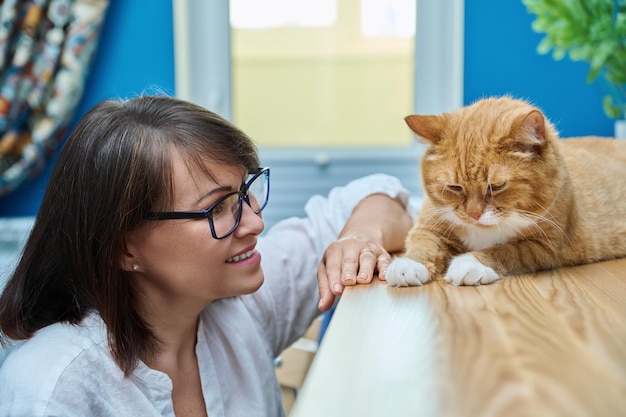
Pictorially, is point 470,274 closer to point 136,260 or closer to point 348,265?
point 348,265

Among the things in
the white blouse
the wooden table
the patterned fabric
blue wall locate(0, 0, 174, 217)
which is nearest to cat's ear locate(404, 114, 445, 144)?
the white blouse

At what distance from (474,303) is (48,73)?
2.05 m

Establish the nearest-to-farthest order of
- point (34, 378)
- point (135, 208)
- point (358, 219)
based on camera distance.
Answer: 1. point (34, 378)
2. point (135, 208)
3. point (358, 219)

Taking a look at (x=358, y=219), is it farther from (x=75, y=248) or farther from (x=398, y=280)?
(x=75, y=248)

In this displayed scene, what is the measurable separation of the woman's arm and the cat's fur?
0.06m

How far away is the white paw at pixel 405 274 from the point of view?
944mm

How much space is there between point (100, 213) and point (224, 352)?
41cm

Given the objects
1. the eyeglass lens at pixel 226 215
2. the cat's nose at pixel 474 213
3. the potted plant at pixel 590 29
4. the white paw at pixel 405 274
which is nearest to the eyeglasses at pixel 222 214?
the eyeglass lens at pixel 226 215

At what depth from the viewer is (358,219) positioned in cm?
128

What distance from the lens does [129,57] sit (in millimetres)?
2523

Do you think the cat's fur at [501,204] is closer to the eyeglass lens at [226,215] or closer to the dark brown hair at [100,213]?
the eyeglass lens at [226,215]

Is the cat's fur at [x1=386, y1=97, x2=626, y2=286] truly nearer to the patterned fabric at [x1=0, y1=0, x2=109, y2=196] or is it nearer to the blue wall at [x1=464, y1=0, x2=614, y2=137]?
the blue wall at [x1=464, y1=0, x2=614, y2=137]

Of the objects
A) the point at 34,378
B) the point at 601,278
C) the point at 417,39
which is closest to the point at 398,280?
the point at 601,278

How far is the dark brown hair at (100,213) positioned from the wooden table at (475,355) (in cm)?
39
